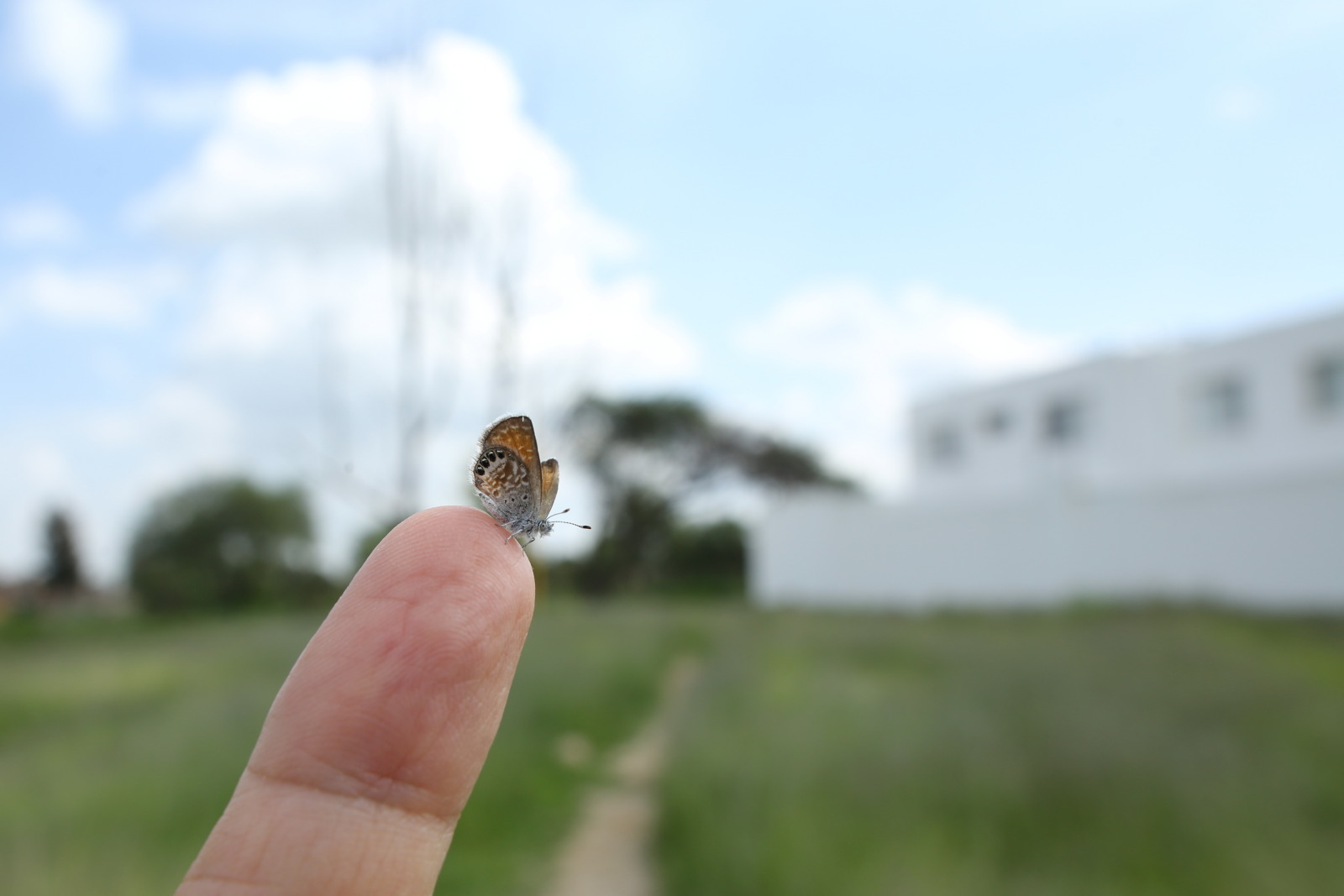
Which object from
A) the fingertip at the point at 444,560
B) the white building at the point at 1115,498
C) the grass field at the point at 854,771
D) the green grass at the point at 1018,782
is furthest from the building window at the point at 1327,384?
the fingertip at the point at 444,560

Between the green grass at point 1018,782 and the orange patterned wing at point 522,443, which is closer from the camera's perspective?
the orange patterned wing at point 522,443

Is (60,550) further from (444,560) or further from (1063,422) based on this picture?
(1063,422)

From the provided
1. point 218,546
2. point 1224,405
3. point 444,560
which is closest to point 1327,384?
point 1224,405

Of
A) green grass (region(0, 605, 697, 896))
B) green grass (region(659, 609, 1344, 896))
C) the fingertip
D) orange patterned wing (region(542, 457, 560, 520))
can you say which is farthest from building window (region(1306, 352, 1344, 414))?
the fingertip

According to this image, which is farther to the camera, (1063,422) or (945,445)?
(945,445)

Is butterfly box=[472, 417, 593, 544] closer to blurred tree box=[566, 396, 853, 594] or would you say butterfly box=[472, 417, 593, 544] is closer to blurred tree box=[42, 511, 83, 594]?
blurred tree box=[42, 511, 83, 594]

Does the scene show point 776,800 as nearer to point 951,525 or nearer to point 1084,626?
point 1084,626

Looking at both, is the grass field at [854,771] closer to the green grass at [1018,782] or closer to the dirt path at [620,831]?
the green grass at [1018,782]
